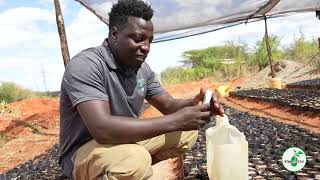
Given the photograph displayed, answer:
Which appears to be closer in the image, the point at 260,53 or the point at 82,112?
the point at 82,112

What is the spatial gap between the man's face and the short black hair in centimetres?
3

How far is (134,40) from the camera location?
2.30 m

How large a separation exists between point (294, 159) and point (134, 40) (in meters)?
1.35

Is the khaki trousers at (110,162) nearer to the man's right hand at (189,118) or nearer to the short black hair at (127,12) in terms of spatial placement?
the man's right hand at (189,118)

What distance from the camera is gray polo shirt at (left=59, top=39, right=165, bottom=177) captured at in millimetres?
2186

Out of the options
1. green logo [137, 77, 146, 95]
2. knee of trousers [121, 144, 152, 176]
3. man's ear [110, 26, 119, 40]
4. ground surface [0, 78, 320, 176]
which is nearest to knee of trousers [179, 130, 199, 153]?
green logo [137, 77, 146, 95]

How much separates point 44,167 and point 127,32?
3.71 m

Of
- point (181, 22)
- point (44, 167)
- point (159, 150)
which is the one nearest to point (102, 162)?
point (159, 150)

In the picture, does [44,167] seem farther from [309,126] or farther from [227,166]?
[309,126]

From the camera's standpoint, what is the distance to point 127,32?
2.30 meters

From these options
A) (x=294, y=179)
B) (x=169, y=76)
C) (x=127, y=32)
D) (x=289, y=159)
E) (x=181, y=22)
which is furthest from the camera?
(x=169, y=76)

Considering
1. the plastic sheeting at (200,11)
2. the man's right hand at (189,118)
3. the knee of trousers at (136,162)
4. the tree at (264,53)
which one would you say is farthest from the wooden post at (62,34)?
the tree at (264,53)

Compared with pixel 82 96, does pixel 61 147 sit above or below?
below

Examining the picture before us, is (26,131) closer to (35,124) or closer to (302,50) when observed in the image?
(35,124)
